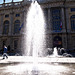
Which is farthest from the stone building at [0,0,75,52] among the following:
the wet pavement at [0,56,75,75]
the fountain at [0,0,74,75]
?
the wet pavement at [0,56,75,75]

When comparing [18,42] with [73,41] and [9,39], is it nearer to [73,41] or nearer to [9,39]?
[9,39]

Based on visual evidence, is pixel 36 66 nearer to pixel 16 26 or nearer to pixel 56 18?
pixel 56 18

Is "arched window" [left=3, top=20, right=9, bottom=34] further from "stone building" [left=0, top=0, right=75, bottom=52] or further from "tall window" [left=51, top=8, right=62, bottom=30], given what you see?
"tall window" [left=51, top=8, right=62, bottom=30]

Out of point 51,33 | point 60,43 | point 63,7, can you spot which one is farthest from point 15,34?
point 63,7

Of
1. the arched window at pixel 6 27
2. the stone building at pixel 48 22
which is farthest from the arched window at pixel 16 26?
the arched window at pixel 6 27

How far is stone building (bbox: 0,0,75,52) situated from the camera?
2355 cm

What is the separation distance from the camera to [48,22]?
80.5 ft

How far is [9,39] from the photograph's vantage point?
91.4 feet

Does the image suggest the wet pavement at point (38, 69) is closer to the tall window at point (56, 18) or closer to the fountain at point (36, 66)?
the fountain at point (36, 66)

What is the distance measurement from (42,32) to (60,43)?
568cm

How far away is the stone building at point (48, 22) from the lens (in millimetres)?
23547

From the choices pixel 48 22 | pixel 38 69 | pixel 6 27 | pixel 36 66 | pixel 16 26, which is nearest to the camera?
pixel 38 69

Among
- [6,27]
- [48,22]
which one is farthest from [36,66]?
[6,27]

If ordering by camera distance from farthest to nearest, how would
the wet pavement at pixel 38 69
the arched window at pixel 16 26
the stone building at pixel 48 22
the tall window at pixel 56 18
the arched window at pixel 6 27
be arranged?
1. the arched window at pixel 6 27
2. the arched window at pixel 16 26
3. the tall window at pixel 56 18
4. the stone building at pixel 48 22
5. the wet pavement at pixel 38 69
